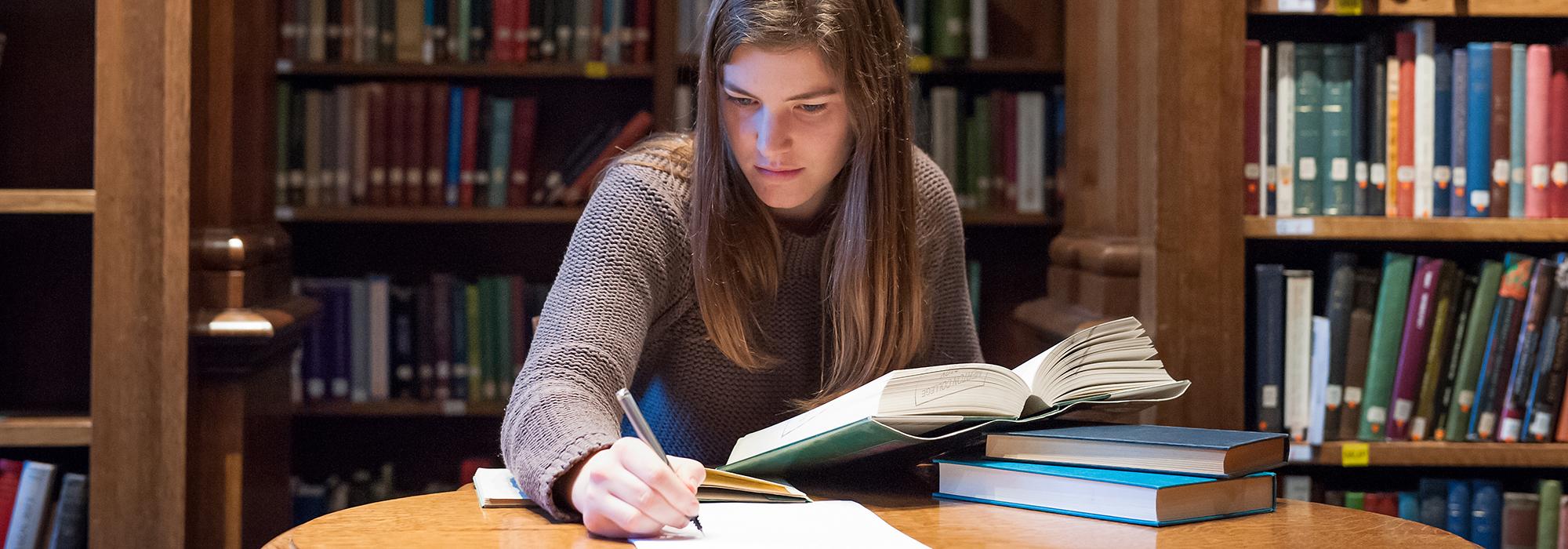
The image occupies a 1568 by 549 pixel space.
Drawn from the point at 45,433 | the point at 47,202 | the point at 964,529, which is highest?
the point at 47,202

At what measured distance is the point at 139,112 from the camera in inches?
65.2

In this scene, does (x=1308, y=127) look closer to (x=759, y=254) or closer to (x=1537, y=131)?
(x=1537, y=131)

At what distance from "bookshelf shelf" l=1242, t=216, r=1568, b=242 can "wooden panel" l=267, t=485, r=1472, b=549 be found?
2.88ft

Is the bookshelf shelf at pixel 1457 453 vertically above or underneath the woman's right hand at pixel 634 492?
underneath

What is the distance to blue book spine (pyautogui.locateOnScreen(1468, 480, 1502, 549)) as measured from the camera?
72.3 inches

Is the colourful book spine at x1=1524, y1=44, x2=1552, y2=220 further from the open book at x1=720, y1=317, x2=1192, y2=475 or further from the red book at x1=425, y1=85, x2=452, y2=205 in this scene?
the red book at x1=425, y1=85, x2=452, y2=205

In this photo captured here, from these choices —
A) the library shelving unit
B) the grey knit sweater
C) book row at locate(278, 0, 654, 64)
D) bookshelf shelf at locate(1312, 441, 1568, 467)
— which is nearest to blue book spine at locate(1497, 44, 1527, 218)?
bookshelf shelf at locate(1312, 441, 1568, 467)

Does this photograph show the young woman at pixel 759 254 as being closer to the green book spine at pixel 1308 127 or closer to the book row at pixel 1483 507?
the green book spine at pixel 1308 127

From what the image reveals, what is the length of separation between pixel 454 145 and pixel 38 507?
1099mm

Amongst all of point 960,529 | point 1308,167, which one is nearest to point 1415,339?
point 1308,167

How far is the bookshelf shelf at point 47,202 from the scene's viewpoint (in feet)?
5.49

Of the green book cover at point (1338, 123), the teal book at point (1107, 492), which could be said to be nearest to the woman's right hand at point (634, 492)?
the teal book at point (1107, 492)

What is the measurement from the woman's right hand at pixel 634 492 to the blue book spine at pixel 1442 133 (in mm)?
1385

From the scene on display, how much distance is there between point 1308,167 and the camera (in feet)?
5.89
